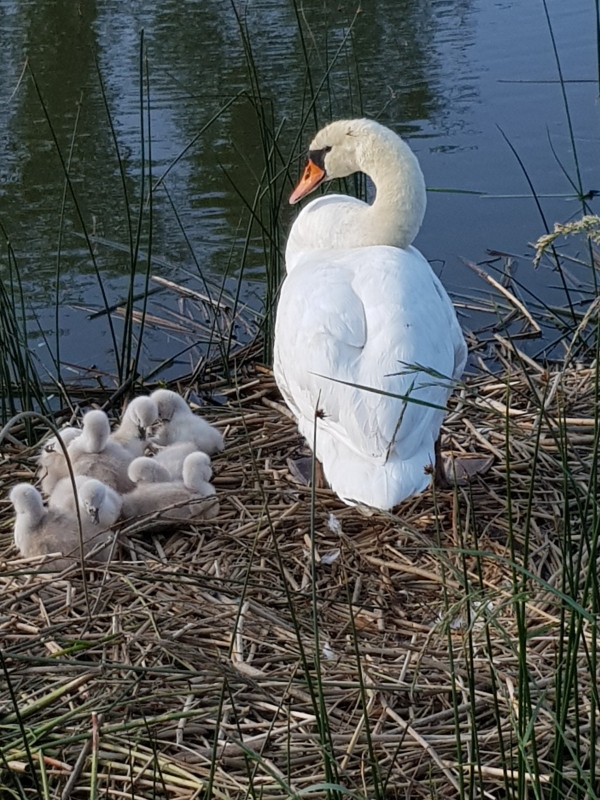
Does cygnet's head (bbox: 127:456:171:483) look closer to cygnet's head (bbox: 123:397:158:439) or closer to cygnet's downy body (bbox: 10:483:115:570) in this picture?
cygnet's head (bbox: 123:397:158:439)

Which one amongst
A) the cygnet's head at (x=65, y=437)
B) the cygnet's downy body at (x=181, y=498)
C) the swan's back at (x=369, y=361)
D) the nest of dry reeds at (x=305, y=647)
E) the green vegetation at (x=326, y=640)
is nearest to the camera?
the green vegetation at (x=326, y=640)

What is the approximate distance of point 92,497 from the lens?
3.73 metres

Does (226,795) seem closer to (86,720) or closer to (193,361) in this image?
(86,720)

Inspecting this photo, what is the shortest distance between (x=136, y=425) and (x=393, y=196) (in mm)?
1435

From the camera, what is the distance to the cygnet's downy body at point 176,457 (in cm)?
425

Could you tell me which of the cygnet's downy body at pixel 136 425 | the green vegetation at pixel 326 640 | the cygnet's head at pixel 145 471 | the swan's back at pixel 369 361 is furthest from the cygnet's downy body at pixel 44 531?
the swan's back at pixel 369 361

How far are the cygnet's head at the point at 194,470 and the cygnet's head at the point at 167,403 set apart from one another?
1.47 feet

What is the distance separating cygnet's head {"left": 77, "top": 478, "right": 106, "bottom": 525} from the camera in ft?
12.2

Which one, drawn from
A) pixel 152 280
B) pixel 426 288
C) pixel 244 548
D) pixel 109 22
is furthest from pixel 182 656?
A: pixel 109 22

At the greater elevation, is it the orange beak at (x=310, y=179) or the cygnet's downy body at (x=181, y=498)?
the orange beak at (x=310, y=179)

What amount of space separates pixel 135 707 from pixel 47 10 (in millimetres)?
9990

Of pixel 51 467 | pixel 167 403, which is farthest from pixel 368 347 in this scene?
pixel 51 467

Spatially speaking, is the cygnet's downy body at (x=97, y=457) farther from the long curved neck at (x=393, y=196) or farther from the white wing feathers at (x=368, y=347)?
the long curved neck at (x=393, y=196)

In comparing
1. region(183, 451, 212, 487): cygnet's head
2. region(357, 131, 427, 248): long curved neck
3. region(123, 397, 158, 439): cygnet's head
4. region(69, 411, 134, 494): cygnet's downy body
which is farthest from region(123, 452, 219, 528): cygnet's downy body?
region(357, 131, 427, 248): long curved neck
